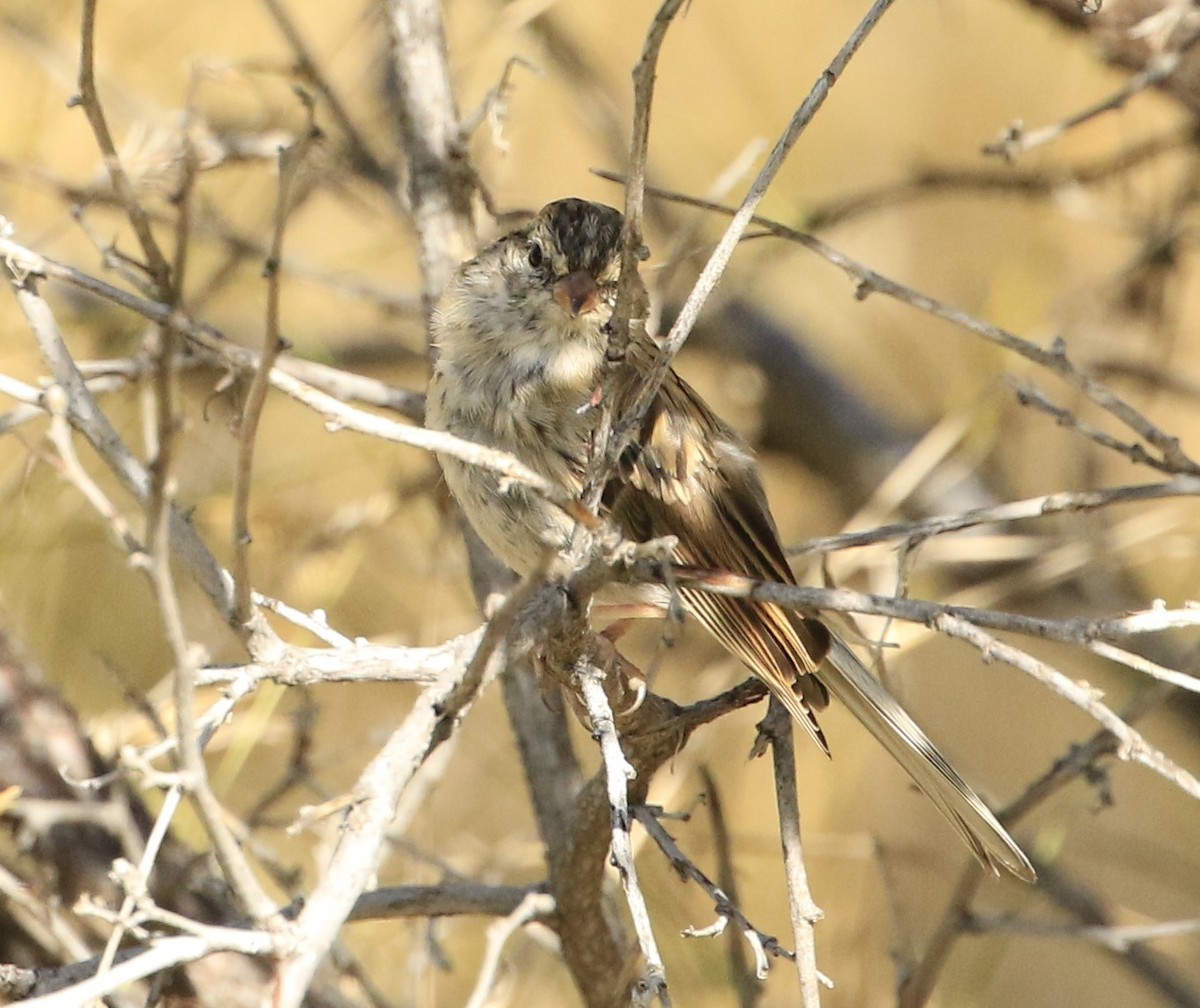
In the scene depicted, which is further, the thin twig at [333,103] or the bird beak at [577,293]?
the thin twig at [333,103]

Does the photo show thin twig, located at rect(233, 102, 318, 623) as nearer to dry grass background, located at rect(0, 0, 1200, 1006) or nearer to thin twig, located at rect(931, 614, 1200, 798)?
thin twig, located at rect(931, 614, 1200, 798)

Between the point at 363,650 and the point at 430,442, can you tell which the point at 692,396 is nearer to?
the point at 363,650

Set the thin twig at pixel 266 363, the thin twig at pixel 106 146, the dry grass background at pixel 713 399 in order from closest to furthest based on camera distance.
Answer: the thin twig at pixel 266 363 → the thin twig at pixel 106 146 → the dry grass background at pixel 713 399

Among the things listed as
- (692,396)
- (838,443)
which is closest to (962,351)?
(838,443)

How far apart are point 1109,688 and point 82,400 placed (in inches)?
118

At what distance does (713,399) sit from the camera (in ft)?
14.4

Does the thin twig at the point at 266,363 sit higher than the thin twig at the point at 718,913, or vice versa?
the thin twig at the point at 266,363

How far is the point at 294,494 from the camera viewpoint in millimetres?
3805

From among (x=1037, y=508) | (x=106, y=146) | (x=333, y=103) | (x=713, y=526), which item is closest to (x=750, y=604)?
(x=713, y=526)

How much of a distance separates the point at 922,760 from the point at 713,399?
2.33 metres

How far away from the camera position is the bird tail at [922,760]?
2053 millimetres

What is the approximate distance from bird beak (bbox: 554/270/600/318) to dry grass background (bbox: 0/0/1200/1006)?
0.36m

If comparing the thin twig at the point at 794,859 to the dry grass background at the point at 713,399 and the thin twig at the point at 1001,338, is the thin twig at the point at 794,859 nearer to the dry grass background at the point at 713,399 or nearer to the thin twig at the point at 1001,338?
the dry grass background at the point at 713,399

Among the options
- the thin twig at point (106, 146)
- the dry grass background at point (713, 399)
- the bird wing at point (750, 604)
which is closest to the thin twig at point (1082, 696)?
the bird wing at point (750, 604)
